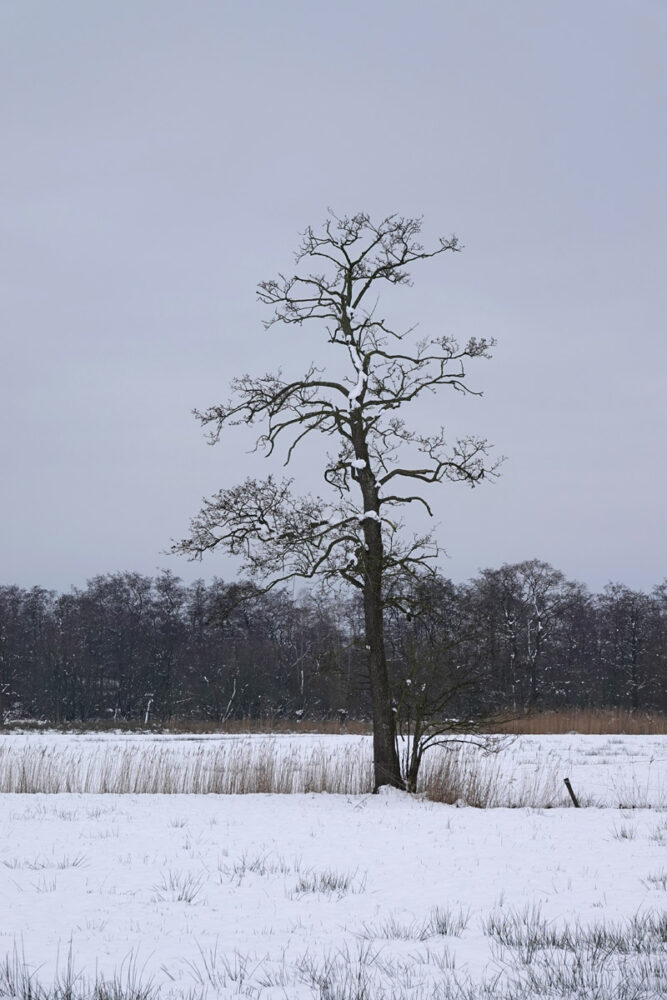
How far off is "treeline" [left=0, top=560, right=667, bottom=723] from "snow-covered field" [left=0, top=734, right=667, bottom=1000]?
135 ft

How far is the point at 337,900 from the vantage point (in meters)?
7.30

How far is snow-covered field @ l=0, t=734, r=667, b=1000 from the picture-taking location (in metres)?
5.05

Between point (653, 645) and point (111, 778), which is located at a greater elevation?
point (653, 645)

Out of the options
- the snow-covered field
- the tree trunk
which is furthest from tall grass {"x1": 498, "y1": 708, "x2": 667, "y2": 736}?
the snow-covered field

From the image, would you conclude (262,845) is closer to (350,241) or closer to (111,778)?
(111,778)

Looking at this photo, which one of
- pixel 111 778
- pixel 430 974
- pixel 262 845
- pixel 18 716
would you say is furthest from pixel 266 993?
pixel 18 716

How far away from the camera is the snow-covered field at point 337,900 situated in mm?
5047

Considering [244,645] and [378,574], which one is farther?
[244,645]

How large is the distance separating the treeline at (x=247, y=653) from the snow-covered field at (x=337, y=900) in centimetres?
4101

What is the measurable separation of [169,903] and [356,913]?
1462 millimetres

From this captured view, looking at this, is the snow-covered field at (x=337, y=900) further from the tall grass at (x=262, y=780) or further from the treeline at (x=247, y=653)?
the treeline at (x=247, y=653)

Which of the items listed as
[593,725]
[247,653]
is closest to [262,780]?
[593,725]

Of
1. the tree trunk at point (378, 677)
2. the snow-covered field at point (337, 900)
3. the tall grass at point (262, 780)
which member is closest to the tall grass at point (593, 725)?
the tall grass at point (262, 780)

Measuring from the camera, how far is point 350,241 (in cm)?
1758
